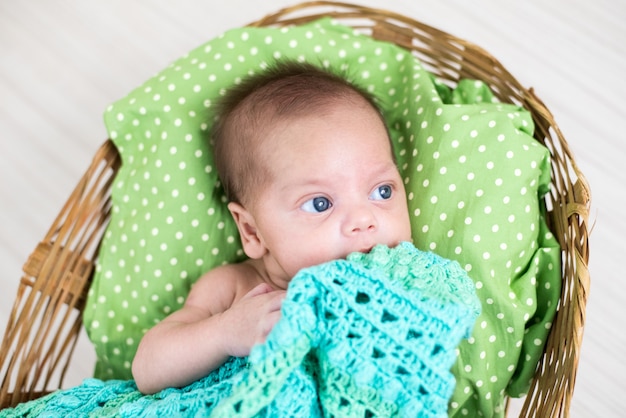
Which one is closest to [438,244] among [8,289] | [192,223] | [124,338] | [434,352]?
[434,352]

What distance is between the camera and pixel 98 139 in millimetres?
2031

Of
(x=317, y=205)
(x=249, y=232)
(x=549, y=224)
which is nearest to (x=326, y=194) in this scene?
(x=317, y=205)

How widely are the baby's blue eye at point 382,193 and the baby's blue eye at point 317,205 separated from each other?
82 mm

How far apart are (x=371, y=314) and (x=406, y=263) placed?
129 millimetres

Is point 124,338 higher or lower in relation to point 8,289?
higher

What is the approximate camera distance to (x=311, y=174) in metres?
1.13

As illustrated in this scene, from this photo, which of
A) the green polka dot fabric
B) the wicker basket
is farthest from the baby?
the wicker basket

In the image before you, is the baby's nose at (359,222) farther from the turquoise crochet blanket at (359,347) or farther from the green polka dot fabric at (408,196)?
the green polka dot fabric at (408,196)

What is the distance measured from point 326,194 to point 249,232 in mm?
199

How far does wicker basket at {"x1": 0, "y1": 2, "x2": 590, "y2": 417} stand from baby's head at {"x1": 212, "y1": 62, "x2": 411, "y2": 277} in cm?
31

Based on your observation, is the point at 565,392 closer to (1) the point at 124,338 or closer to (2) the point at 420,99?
(2) the point at 420,99

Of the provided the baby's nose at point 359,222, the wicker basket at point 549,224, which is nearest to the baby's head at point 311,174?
the baby's nose at point 359,222

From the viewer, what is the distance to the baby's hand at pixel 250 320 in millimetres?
1004

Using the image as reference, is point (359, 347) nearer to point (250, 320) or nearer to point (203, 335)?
point (250, 320)
